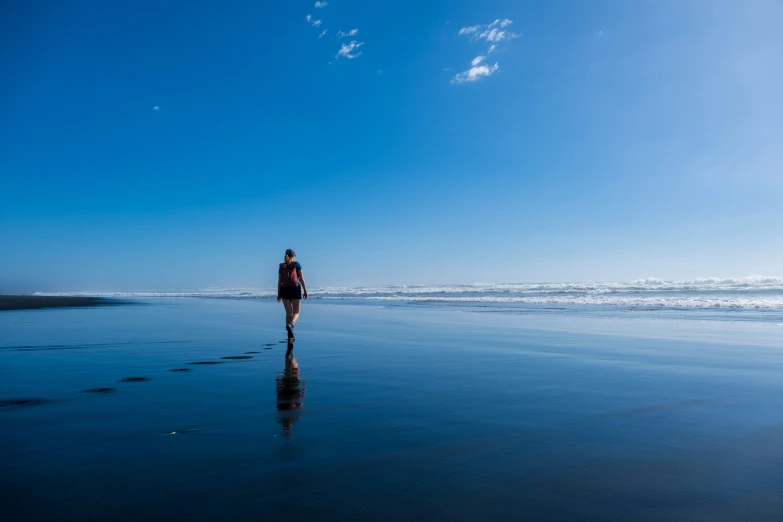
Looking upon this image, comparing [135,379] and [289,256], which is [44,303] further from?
[135,379]

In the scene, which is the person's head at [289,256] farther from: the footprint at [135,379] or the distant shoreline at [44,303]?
the distant shoreline at [44,303]

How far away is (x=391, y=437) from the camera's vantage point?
11.5 ft

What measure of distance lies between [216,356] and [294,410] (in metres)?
4.02

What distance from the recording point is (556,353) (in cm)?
806

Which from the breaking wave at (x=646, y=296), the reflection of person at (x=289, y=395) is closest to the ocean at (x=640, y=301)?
the breaking wave at (x=646, y=296)

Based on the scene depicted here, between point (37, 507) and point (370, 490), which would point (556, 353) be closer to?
point (370, 490)

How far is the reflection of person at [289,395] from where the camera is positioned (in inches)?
156

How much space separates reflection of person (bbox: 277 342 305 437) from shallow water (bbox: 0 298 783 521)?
0.12 feet

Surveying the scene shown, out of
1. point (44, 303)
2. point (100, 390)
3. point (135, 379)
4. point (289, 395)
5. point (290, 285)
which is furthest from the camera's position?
point (44, 303)

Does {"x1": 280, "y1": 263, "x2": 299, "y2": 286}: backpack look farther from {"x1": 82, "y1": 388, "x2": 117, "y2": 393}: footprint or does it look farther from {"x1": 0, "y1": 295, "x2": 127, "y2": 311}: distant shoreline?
{"x1": 0, "y1": 295, "x2": 127, "y2": 311}: distant shoreline

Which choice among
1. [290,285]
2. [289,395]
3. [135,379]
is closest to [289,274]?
[290,285]

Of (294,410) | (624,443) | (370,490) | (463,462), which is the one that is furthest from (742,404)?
(294,410)

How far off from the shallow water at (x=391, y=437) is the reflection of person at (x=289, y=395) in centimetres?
4

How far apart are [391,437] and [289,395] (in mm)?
1783
